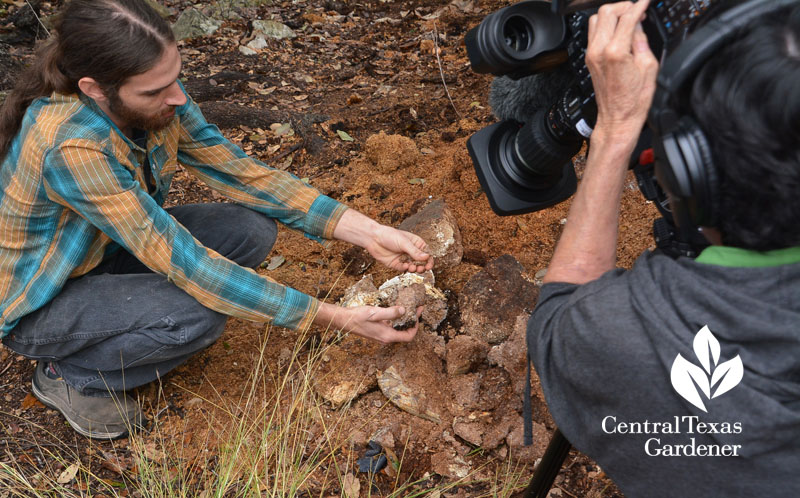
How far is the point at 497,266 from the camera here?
8.26ft

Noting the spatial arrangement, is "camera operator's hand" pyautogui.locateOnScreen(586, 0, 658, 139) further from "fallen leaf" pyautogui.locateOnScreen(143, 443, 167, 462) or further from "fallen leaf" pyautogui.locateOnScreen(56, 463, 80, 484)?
"fallen leaf" pyautogui.locateOnScreen(56, 463, 80, 484)

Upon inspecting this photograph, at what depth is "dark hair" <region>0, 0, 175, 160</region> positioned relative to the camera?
6.27 ft

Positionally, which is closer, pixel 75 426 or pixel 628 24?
pixel 628 24

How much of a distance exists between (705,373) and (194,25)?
509 cm

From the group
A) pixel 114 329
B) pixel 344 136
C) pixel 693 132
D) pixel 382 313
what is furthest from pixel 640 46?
pixel 344 136

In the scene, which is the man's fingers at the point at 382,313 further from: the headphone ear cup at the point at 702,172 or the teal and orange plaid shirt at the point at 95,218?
the headphone ear cup at the point at 702,172

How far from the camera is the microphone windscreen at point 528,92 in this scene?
1.82 metres

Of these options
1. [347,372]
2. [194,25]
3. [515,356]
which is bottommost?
[347,372]

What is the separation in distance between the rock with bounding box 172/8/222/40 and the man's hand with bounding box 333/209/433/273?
3487 millimetres

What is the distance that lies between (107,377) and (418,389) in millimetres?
1099

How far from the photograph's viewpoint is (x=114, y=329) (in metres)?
2.16

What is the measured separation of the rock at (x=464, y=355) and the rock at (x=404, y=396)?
15 centimetres

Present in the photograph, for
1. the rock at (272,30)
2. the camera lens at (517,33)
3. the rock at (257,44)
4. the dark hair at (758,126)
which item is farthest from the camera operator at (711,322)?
the rock at (272,30)

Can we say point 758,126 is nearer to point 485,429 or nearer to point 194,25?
point 485,429
